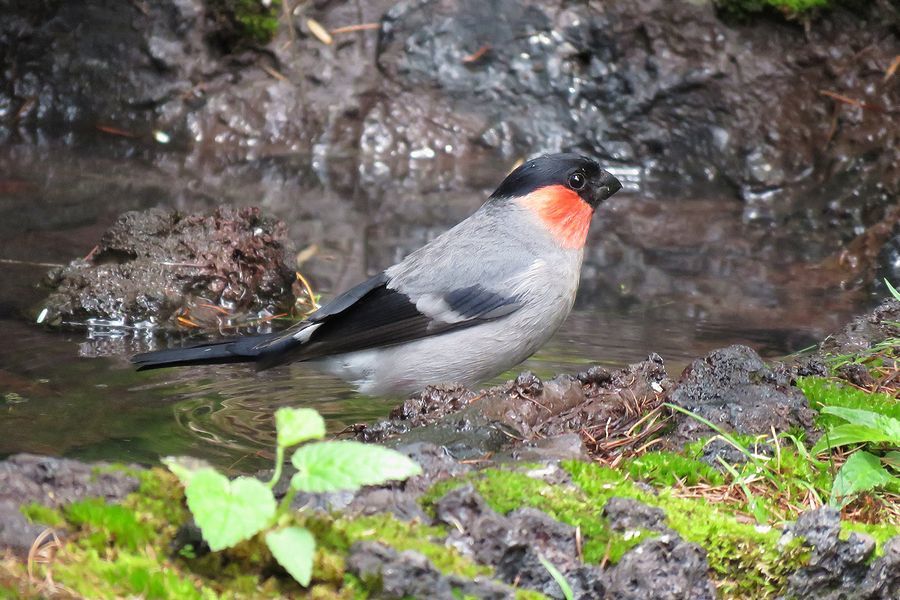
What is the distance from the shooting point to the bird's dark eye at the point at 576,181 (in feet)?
18.7

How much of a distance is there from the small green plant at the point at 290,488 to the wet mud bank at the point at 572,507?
5.0 inches

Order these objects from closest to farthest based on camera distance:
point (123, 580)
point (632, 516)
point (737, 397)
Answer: point (123, 580)
point (632, 516)
point (737, 397)

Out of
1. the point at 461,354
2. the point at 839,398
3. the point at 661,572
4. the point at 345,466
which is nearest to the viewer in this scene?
the point at 345,466

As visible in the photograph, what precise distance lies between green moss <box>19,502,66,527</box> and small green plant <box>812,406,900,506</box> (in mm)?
2311

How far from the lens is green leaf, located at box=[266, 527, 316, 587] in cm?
236

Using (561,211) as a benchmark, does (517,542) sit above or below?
below

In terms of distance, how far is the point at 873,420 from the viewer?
3.55 metres

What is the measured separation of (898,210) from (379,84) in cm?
501

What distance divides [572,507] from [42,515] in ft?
4.54

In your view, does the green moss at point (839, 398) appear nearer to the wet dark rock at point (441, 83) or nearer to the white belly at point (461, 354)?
the white belly at point (461, 354)

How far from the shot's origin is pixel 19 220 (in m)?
8.19

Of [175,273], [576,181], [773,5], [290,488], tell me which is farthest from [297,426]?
[773,5]

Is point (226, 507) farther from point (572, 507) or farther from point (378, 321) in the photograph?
point (378, 321)

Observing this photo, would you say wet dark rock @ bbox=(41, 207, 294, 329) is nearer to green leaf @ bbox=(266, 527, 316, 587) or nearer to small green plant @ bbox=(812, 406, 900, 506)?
small green plant @ bbox=(812, 406, 900, 506)
